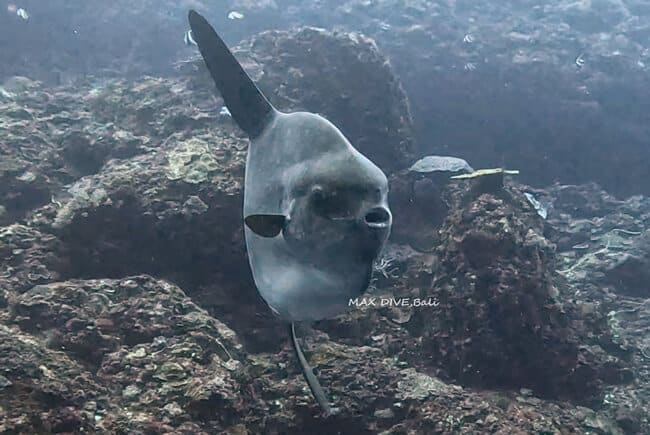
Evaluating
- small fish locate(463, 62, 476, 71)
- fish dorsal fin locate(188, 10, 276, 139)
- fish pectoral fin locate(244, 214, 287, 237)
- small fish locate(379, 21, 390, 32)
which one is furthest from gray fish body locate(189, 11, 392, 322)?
small fish locate(379, 21, 390, 32)

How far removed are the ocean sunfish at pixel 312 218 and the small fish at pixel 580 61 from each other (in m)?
15.0

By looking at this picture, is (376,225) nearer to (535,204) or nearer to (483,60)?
(535,204)

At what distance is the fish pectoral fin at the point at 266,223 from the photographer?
5.57 ft

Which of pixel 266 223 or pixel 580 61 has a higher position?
pixel 580 61

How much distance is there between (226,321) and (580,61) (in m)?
14.3

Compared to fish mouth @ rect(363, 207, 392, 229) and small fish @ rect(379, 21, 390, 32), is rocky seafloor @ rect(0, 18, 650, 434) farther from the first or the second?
small fish @ rect(379, 21, 390, 32)

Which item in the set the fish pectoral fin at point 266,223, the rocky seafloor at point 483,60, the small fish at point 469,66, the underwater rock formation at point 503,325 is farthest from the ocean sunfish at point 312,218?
the small fish at point 469,66

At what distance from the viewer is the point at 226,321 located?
4.40 meters

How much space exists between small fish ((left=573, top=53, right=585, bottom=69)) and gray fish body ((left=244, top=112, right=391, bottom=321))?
15.1 meters

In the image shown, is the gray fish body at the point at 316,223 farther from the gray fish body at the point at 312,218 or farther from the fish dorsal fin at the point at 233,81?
the fish dorsal fin at the point at 233,81

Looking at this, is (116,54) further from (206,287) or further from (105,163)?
(206,287)

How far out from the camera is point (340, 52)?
9094mm

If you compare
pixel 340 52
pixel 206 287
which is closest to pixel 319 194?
pixel 206 287

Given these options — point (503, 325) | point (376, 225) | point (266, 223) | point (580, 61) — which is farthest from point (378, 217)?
point (580, 61)
